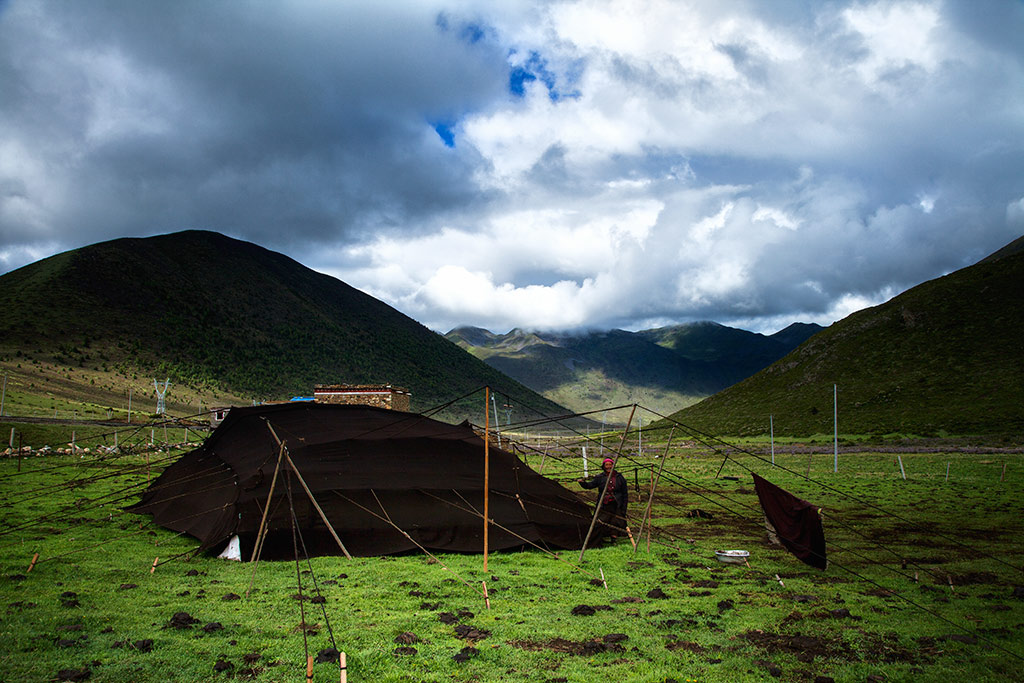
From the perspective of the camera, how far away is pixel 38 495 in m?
19.2

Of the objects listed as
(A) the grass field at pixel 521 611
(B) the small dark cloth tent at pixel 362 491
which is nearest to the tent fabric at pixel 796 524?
(A) the grass field at pixel 521 611

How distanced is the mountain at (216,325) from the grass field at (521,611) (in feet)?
239

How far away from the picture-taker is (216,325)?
367ft

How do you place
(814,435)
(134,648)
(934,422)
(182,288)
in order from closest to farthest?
(134,648), (934,422), (814,435), (182,288)

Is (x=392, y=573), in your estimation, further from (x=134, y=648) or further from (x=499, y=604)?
(x=134, y=648)

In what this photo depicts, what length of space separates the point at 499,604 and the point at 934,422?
69.0m

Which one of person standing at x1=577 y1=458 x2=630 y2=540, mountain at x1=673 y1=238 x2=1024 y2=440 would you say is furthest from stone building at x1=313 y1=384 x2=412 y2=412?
mountain at x1=673 y1=238 x2=1024 y2=440

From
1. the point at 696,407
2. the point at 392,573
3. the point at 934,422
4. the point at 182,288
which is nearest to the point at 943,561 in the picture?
the point at 392,573

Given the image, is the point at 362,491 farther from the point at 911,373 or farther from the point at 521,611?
the point at 911,373

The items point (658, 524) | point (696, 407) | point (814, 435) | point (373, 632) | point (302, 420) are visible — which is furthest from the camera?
point (696, 407)

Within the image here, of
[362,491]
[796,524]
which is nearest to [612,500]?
[796,524]

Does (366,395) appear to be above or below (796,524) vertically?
above

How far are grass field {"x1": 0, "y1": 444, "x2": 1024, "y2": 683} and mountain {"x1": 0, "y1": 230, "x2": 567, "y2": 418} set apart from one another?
7290 centimetres

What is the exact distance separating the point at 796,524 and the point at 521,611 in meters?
6.82
